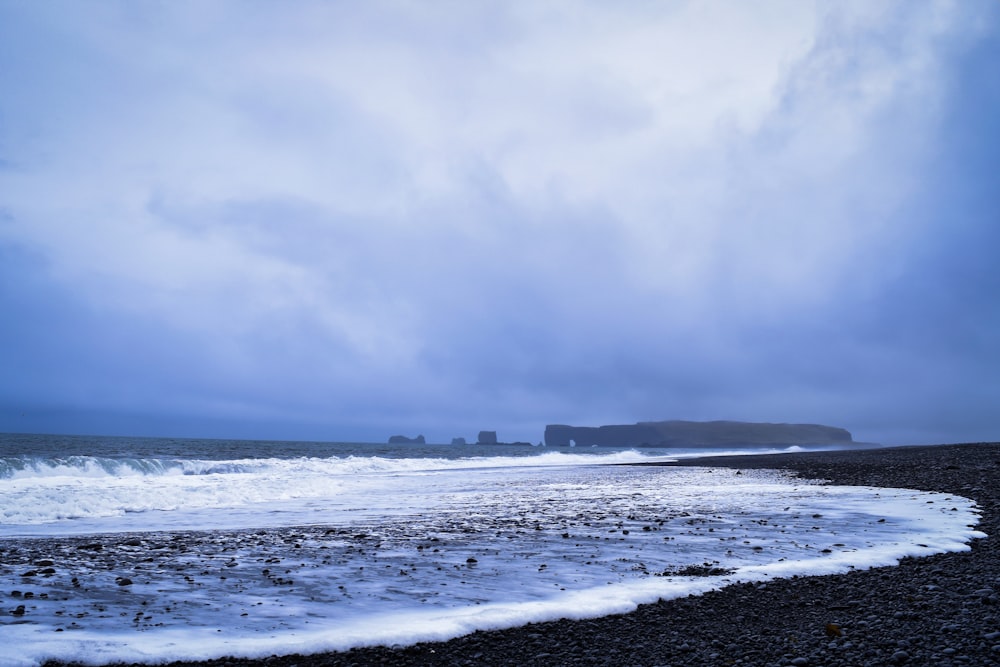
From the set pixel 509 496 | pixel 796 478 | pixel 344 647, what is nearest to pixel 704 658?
pixel 344 647

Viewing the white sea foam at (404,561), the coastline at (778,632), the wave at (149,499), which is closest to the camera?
the coastline at (778,632)

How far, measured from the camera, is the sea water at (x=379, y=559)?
630 centimetres

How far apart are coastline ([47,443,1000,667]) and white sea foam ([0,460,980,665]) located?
32 centimetres

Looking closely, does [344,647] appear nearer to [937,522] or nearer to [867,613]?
[867,613]

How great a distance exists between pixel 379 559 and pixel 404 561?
459 mm

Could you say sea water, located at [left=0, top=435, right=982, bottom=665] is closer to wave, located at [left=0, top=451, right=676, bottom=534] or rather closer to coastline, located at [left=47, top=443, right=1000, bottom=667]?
wave, located at [left=0, top=451, right=676, bottom=534]

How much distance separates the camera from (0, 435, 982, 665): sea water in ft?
20.7

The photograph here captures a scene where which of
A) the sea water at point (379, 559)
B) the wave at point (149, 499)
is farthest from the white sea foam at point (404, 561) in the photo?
the wave at point (149, 499)

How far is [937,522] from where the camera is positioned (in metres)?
11.9

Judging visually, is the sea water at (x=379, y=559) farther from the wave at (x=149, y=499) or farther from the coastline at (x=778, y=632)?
the coastline at (x=778, y=632)

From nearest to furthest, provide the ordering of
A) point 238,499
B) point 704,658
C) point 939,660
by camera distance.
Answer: point 939,660 → point 704,658 → point 238,499

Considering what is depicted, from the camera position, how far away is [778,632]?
593 cm

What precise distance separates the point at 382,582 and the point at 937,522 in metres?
10.3

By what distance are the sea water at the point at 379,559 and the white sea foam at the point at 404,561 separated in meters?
0.04
